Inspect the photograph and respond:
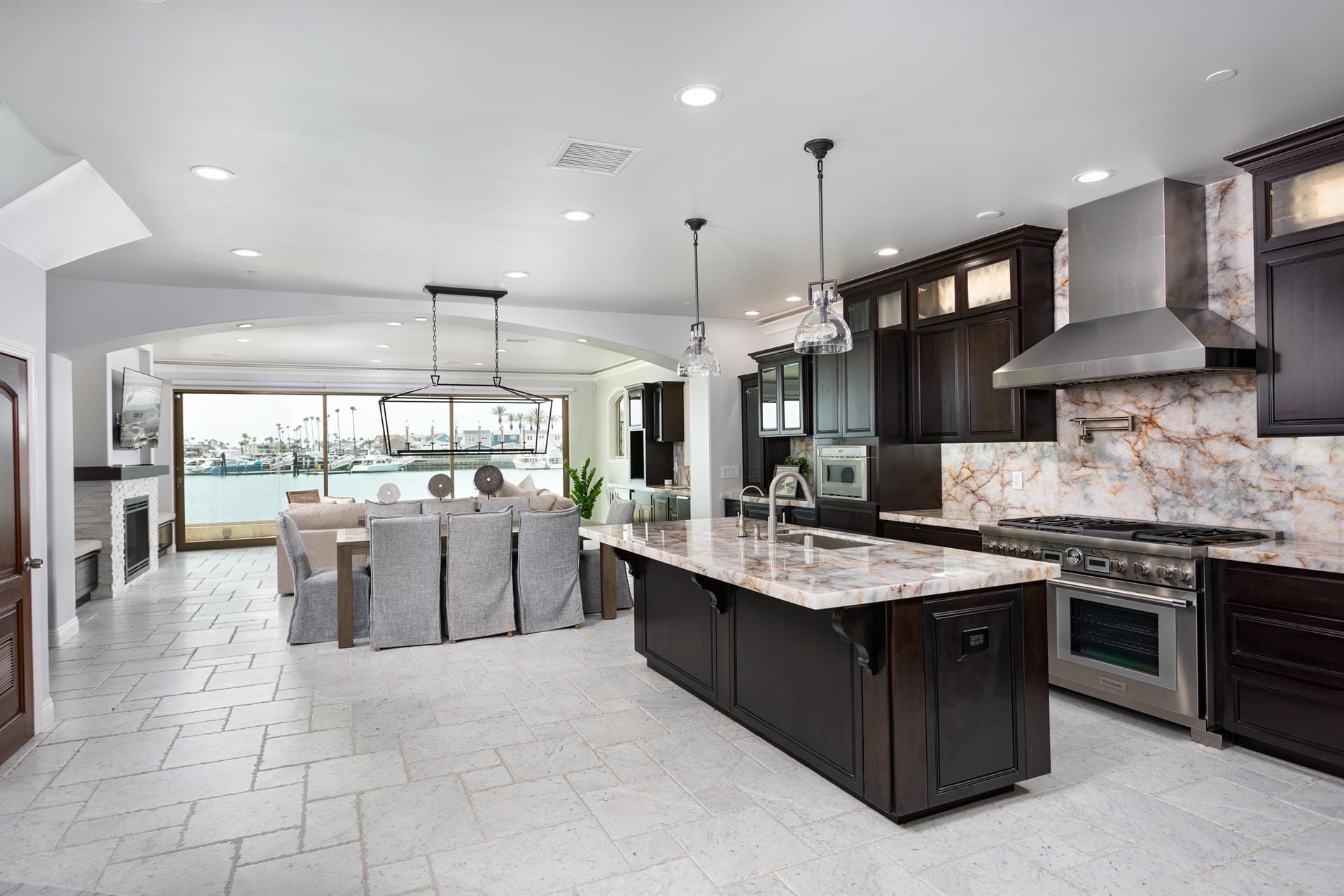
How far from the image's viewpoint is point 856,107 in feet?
9.23

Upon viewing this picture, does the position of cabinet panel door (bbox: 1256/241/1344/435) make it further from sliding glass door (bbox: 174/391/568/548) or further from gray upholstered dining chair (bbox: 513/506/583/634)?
sliding glass door (bbox: 174/391/568/548)

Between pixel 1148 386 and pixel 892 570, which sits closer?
pixel 892 570

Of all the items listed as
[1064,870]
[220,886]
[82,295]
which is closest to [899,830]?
[1064,870]

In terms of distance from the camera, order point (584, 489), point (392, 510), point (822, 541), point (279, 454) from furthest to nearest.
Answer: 1. point (584, 489)
2. point (279, 454)
3. point (392, 510)
4. point (822, 541)

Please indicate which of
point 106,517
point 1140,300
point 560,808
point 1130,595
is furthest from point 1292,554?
point 106,517

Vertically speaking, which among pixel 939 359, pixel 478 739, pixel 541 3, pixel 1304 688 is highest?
pixel 541 3

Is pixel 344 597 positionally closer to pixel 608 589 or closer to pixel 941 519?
pixel 608 589

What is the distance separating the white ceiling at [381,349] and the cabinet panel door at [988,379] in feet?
13.5

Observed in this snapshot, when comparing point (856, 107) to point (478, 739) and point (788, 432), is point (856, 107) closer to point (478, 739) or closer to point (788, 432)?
point (478, 739)

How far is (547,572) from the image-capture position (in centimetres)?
559

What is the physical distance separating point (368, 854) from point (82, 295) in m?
4.95

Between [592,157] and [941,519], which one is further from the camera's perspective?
[941,519]

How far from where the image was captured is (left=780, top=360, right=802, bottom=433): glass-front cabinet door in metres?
6.28

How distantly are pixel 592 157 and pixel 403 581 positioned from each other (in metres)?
3.26
